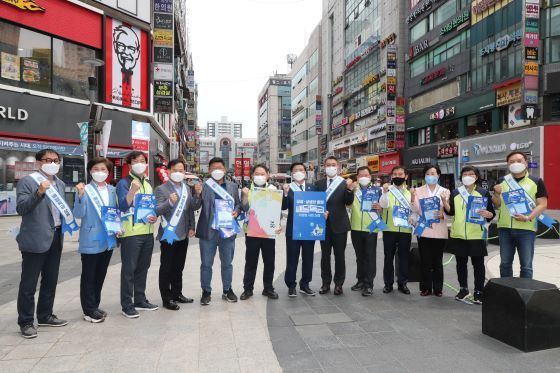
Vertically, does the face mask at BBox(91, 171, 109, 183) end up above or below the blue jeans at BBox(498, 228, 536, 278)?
above

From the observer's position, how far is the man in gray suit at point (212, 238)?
5949mm

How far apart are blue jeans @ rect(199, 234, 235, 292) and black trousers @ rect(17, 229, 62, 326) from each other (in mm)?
1876

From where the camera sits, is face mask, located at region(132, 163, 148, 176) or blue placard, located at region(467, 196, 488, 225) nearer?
face mask, located at region(132, 163, 148, 176)

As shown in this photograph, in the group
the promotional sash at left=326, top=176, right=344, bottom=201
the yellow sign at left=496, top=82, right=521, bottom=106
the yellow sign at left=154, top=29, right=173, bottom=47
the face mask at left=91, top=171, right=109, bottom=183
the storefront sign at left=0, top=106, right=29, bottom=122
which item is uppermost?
the yellow sign at left=154, top=29, right=173, bottom=47

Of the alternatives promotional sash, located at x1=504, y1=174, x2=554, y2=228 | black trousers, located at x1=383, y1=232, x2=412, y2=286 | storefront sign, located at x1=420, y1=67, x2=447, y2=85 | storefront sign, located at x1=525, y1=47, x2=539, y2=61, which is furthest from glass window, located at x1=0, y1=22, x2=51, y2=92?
storefront sign, located at x1=420, y1=67, x2=447, y2=85

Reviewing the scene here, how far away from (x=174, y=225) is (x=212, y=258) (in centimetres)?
80

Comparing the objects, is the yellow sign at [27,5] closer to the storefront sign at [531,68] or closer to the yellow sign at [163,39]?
the yellow sign at [163,39]

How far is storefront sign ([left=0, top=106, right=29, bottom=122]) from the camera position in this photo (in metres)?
17.2

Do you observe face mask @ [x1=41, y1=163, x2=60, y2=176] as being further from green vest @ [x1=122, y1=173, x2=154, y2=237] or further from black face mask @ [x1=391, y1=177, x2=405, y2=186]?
black face mask @ [x1=391, y1=177, x2=405, y2=186]

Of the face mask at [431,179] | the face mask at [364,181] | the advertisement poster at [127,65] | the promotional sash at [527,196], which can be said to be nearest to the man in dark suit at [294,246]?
the face mask at [364,181]

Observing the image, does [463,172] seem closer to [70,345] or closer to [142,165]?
[142,165]

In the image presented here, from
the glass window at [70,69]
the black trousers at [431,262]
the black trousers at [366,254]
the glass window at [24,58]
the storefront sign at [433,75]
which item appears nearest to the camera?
the black trousers at [431,262]

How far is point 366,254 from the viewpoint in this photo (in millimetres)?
6469

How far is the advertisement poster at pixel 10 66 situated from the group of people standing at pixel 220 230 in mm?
16190
